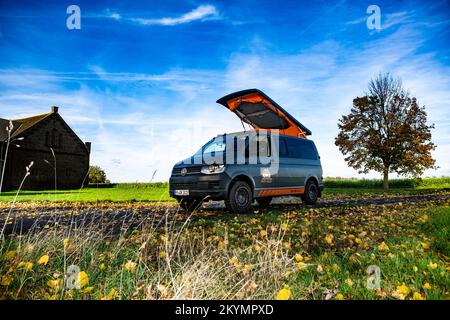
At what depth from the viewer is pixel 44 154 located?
29219 mm

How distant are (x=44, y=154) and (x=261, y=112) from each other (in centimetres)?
2790

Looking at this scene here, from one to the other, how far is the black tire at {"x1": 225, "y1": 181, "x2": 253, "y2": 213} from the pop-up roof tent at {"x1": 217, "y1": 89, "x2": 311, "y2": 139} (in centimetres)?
223

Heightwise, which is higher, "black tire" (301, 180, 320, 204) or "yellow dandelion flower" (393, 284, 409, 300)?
"black tire" (301, 180, 320, 204)

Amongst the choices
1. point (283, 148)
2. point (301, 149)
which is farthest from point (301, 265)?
point (301, 149)

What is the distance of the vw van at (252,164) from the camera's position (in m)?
6.57

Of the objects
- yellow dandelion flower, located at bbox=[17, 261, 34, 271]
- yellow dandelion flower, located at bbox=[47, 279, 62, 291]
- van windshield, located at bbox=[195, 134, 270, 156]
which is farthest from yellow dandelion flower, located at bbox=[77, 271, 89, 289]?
van windshield, located at bbox=[195, 134, 270, 156]

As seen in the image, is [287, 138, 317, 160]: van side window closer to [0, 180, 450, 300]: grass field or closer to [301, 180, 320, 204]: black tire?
[301, 180, 320, 204]: black tire

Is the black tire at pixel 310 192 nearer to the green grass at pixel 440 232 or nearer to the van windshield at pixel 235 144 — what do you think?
the van windshield at pixel 235 144

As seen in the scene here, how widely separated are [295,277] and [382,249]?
151cm

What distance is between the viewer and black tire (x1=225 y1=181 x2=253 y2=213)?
6.57 m

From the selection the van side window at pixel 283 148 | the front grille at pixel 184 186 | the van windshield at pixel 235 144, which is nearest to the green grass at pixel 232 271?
the front grille at pixel 184 186

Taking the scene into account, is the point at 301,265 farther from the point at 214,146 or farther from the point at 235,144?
the point at 214,146
